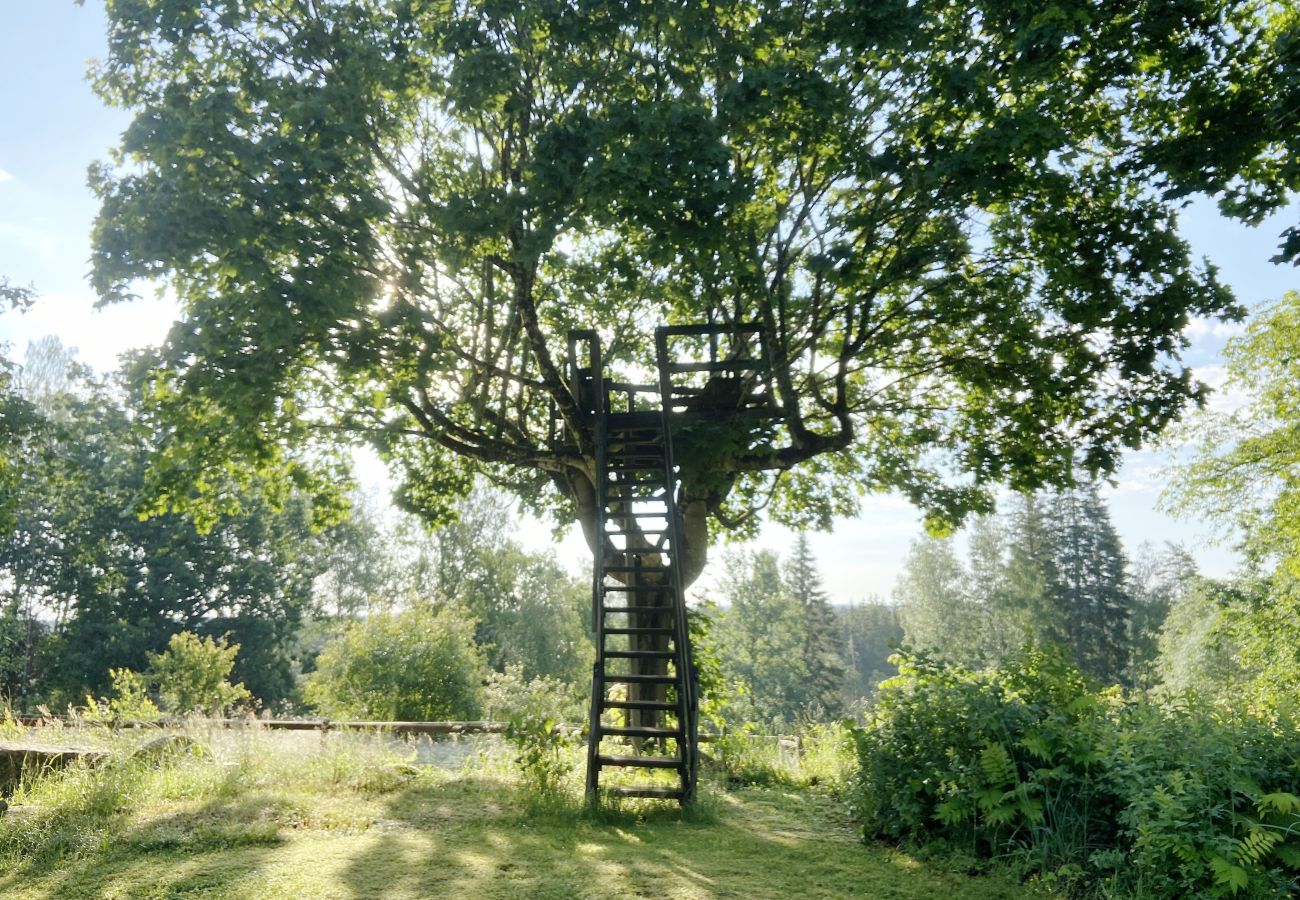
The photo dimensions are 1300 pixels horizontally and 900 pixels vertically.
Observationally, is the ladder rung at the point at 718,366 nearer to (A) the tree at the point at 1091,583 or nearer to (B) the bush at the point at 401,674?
(B) the bush at the point at 401,674

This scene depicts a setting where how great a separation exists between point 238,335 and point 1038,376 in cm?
985

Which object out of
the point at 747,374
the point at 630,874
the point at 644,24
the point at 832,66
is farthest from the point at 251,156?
the point at 630,874

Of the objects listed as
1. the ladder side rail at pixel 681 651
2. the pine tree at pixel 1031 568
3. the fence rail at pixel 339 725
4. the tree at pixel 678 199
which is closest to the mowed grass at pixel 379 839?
the ladder side rail at pixel 681 651

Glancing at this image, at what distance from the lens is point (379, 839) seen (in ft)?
21.6

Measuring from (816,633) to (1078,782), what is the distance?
56070 mm

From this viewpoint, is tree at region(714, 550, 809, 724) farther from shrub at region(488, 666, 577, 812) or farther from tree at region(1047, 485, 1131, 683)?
shrub at region(488, 666, 577, 812)

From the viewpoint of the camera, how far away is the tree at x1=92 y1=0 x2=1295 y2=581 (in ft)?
26.4

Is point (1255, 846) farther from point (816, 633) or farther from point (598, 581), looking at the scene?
point (816, 633)

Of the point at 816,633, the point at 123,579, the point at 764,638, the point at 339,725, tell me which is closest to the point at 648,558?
the point at 339,725

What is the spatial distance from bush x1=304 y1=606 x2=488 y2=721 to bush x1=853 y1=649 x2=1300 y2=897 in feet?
49.4

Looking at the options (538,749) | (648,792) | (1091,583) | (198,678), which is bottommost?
(648,792)

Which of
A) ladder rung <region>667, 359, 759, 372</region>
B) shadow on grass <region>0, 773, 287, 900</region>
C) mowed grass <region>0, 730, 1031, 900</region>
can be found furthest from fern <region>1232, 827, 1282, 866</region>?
ladder rung <region>667, 359, 759, 372</region>

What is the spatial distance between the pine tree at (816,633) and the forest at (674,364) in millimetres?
46271

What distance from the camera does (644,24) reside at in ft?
29.7
